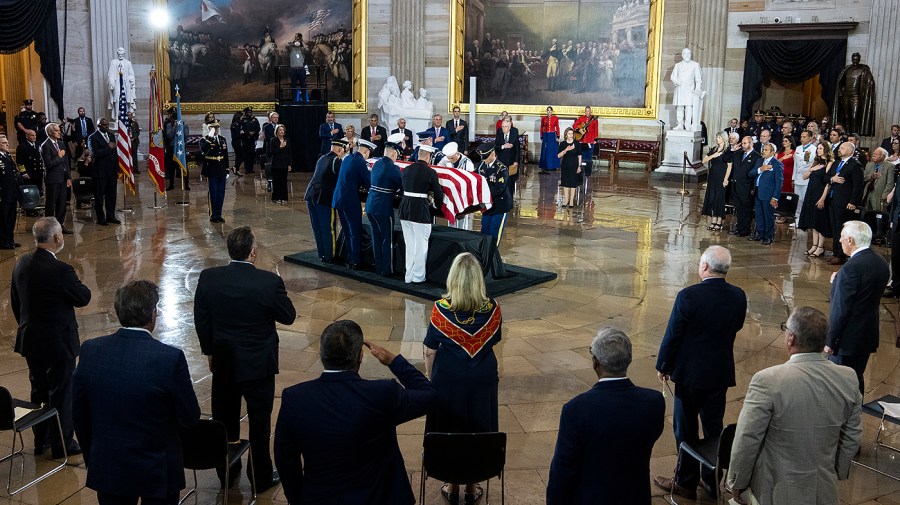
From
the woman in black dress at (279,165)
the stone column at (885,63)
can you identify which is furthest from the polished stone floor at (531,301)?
the stone column at (885,63)

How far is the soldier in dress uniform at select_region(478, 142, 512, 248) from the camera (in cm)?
1135

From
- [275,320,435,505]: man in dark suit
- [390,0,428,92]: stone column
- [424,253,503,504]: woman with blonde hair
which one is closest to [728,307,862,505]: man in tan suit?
[424,253,503,504]: woman with blonde hair

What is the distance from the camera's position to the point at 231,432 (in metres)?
5.40

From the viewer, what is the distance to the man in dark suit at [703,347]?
17.0 ft

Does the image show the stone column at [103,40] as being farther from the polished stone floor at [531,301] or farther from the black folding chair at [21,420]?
the black folding chair at [21,420]

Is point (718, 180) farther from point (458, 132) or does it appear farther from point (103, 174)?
point (103, 174)

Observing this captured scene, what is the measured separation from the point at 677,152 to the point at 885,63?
16.2 ft

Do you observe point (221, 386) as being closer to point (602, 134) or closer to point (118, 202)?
point (118, 202)

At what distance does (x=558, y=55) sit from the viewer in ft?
78.2

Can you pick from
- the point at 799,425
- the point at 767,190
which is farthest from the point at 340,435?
the point at 767,190

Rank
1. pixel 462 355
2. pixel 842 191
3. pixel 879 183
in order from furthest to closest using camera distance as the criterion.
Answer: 1. pixel 879 183
2. pixel 842 191
3. pixel 462 355

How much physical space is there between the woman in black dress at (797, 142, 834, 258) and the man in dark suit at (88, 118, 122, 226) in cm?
1081

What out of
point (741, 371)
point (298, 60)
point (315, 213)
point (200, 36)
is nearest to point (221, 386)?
point (741, 371)

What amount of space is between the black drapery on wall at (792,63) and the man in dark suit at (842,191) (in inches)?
349
